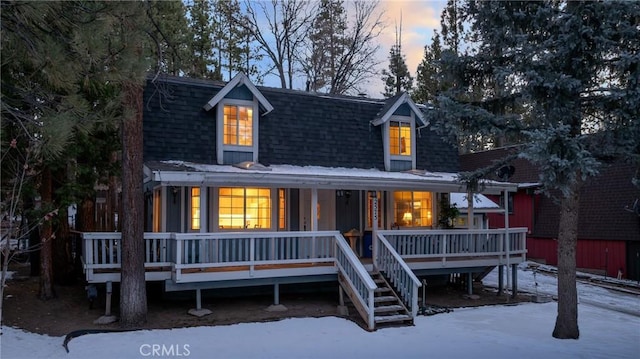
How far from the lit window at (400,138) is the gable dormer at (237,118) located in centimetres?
404

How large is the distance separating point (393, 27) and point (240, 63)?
9.54m

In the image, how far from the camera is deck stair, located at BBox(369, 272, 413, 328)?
1037 cm

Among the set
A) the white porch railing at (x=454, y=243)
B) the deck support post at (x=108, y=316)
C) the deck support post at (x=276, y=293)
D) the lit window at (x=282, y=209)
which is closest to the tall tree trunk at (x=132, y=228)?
the deck support post at (x=108, y=316)

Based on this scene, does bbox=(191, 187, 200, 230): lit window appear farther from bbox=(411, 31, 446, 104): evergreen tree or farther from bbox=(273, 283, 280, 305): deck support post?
bbox=(411, 31, 446, 104): evergreen tree

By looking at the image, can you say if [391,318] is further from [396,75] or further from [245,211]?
[396,75]

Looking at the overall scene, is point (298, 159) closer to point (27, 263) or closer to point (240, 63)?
point (27, 263)

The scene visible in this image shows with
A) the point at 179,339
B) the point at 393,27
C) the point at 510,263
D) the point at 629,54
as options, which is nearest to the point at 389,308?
the point at 179,339

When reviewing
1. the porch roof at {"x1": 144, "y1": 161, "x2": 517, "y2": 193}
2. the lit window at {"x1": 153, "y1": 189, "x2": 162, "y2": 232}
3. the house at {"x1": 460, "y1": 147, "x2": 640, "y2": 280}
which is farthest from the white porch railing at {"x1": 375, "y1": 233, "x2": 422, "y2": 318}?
the house at {"x1": 460, "y1": 147, "x2": 640, "y2": 280}

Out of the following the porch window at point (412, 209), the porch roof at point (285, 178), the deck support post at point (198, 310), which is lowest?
the deck support post at point (198, 310)

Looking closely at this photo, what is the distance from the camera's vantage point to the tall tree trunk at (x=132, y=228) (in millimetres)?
9867

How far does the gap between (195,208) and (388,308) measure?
537 centimetres

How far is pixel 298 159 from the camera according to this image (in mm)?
14141

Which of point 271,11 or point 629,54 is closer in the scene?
point 629,54

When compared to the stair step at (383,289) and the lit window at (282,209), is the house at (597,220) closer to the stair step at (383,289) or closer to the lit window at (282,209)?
the stair step at (383,289)
